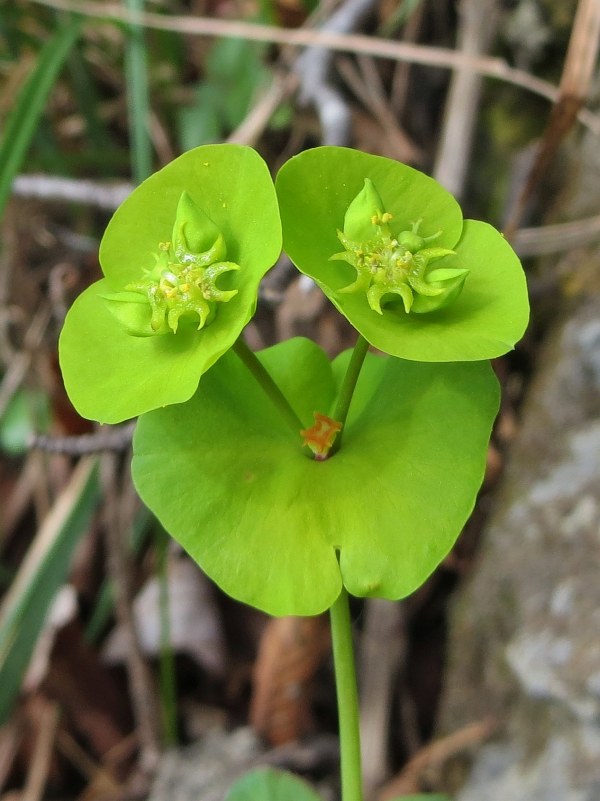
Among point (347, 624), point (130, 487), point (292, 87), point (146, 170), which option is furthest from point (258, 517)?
point (292, 87)

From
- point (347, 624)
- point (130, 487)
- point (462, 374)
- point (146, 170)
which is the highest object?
point (462, 374)

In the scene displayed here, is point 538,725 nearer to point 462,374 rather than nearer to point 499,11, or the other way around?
point 462,374

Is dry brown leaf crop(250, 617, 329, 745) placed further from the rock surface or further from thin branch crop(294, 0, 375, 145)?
thin branch crop(294, 0, 375, 145)

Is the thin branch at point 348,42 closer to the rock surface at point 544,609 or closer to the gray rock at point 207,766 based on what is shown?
the rock surface at point 544,609

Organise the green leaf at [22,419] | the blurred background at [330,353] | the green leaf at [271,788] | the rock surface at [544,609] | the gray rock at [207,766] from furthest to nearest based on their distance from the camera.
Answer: the green leaf at [22,419] → the gray rock at [207,766] → the blurred background at [330,353] → the rock surface at [544,609] → the green leaf at [271,788]

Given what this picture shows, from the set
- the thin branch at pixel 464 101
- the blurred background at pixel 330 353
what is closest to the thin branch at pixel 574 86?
Result: the blurred background at pixel 330 353

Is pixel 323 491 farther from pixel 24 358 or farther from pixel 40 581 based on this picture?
pixel 24 358

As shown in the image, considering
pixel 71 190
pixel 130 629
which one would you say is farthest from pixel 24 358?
pixel 130 629
